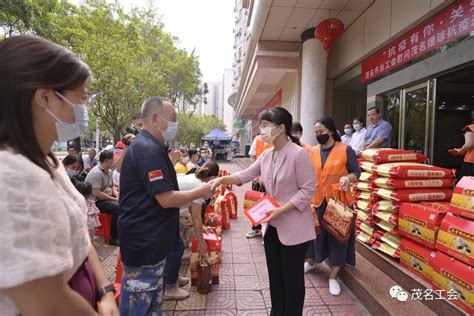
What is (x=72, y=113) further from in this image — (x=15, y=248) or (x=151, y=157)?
(x=151, y=157)

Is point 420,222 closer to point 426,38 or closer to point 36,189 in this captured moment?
point 36,189

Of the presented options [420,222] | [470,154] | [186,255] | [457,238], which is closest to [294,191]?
[457,238]

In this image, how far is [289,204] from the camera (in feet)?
6.78

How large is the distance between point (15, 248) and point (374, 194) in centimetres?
349

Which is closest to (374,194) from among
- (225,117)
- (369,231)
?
(369,231)

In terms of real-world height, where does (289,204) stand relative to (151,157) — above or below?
below

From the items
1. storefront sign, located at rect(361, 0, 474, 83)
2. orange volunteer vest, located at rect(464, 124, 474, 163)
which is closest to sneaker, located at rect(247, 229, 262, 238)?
orange volunteer vest, located at rect(464, 124, 474, 163)

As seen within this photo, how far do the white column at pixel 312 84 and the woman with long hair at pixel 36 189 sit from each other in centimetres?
733

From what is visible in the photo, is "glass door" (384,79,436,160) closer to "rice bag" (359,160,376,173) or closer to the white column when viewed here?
the white column

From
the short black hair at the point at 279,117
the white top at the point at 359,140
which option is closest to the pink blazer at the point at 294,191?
the short black hair at the point at 279,117

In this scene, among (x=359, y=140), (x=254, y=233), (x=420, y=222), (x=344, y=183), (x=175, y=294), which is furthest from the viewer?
(x=359, y=140)

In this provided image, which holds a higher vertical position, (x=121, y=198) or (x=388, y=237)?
(x=121, y=198)

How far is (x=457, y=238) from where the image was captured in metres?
2.20

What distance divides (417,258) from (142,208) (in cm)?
248
